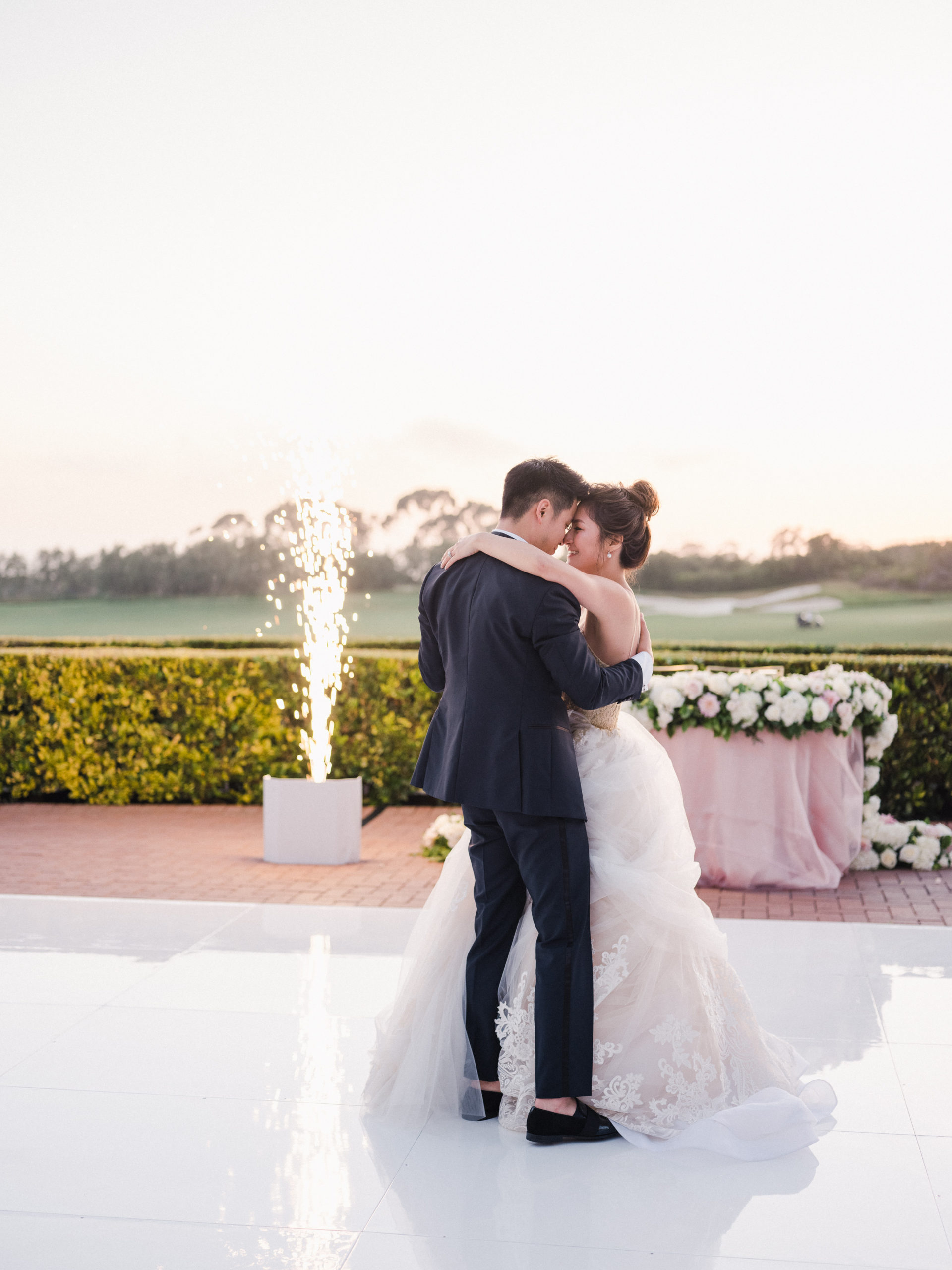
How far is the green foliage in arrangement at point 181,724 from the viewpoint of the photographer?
31.0ft

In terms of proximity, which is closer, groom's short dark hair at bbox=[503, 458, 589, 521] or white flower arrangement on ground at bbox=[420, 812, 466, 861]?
groom's short dark hair at bbox=[503, 458, 589, 521]

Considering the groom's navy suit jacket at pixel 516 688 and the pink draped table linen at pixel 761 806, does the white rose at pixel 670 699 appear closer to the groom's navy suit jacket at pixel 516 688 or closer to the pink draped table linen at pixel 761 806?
the pink draped table linen at pixel 761 806

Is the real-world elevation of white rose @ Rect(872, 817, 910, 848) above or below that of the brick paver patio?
above

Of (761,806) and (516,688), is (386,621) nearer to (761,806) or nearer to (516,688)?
(761,806)

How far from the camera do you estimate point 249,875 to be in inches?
273

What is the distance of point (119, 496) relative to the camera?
17547 millimetres

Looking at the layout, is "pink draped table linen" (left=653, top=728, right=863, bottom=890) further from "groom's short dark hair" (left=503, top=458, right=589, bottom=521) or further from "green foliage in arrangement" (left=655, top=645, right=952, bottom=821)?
"groom's short dark hair" (left=503, top=458, right=589, bottom=521)

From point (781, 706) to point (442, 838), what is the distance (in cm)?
230

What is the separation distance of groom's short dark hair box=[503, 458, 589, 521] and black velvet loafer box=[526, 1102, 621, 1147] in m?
1.63

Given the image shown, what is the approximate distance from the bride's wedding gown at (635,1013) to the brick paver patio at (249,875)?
271 cm

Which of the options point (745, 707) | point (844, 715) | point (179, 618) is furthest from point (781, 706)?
point (179, 618)

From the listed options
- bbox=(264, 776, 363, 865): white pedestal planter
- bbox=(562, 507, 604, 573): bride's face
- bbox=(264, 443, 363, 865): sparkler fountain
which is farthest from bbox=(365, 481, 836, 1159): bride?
bbox=(264, 776, 363, 865): white pedestal planter

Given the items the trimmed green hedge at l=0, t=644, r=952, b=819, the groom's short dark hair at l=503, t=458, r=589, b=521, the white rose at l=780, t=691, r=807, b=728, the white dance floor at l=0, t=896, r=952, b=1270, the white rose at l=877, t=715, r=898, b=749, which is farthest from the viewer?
the trimmed green hedge at l=0, t=644, r=952, b=819

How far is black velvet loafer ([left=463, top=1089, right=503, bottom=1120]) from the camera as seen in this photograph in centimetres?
340
